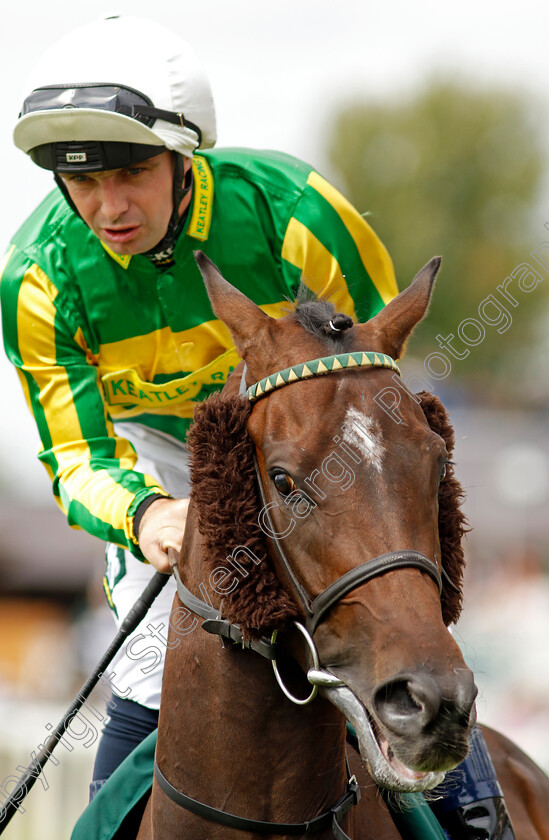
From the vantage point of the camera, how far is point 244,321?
8.45 ft

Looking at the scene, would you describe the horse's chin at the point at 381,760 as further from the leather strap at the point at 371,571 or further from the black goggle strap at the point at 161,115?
the black goggle strap at the point at 161,115

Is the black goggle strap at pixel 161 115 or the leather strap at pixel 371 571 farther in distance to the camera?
the black goggle strap at pixel 161 115

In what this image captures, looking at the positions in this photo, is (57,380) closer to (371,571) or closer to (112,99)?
(112,99)

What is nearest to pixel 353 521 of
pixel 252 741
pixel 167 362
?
pixel 252 741

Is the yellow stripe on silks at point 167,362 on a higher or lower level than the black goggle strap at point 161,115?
lower

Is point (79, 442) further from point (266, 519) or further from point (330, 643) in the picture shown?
point (330, 643)

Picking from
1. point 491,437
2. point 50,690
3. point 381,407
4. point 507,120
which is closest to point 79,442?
point 381,407

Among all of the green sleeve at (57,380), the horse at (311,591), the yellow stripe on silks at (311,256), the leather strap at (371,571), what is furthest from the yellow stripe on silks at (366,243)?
the leather strap at (371,571)

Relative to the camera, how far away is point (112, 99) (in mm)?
3234

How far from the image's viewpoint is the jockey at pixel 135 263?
3295 millimetres

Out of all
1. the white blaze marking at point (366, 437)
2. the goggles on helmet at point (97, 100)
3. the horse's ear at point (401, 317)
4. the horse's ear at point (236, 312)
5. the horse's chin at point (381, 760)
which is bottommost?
the horse's chin at point (381, 760)

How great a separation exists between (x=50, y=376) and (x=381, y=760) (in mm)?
2102

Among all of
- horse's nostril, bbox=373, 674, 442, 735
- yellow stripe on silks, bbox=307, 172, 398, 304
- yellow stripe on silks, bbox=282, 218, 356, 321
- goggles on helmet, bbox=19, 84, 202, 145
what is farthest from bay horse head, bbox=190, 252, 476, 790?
yellow stripe on silks, bbox=307, 172, 398, 304

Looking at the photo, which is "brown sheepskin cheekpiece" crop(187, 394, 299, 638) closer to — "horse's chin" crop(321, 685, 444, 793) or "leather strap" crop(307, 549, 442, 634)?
"leather strap" crop(307, 549, 442, 634)
